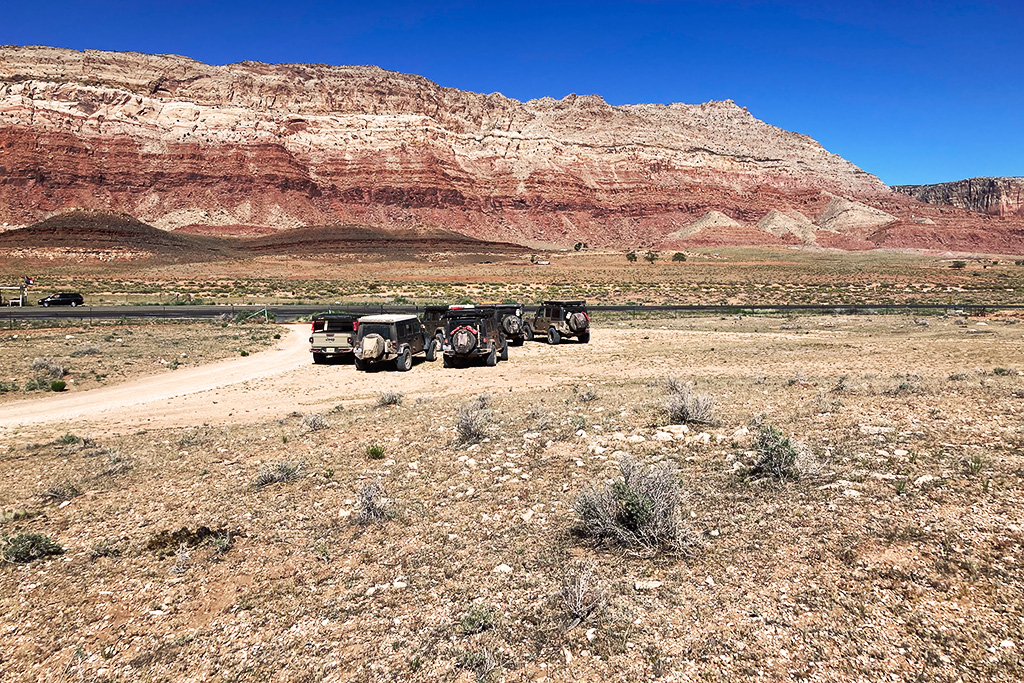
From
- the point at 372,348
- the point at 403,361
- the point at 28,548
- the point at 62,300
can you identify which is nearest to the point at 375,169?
the point at 62,300

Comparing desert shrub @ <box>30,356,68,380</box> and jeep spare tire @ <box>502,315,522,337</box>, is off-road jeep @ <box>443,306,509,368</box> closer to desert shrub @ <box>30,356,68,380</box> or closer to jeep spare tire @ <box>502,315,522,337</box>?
jeep spare tire @ <box>502,315,522,337</box>

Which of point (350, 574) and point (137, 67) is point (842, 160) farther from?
point (350, 574)

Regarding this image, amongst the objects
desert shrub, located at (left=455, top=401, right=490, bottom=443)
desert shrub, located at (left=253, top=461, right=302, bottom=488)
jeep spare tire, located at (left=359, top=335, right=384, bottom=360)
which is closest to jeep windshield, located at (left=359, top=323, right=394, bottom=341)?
jeep spare tire, located at (left=359, top=335, right=384, bottom=360)

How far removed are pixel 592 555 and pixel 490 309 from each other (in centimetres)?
1934

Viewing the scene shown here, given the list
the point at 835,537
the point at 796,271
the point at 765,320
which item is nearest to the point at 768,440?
the point at 835,537

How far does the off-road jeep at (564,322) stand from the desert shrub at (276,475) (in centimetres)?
1954

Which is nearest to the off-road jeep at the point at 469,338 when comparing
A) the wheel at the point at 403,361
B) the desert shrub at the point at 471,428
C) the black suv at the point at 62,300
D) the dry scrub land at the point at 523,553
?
the wheel at the point at 403,361

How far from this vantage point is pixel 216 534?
759cm

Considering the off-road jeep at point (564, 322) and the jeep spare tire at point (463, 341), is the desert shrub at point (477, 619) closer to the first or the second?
the jeep spare tire at point (463, 341)

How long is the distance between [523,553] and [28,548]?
6074 millimetres

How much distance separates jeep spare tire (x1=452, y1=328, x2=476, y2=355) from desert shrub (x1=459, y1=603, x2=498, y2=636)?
52.0 ft

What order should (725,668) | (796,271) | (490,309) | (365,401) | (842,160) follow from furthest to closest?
(842,160), (796,271), (490,309), (365,401), (725,668)

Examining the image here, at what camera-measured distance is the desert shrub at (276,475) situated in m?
9.17

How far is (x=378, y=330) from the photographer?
69.2ft
